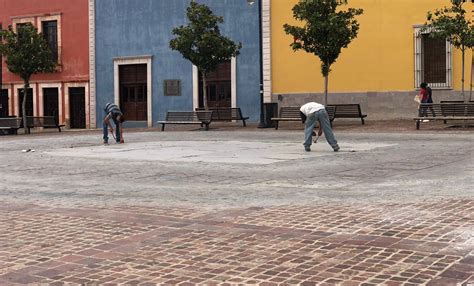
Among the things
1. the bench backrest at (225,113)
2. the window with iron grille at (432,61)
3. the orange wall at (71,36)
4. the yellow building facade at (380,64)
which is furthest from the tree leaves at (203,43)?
the orange wall at (71,36)

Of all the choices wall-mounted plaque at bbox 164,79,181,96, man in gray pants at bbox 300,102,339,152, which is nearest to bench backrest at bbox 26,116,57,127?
wall-mounted plaque at bbox 164,79,181,96

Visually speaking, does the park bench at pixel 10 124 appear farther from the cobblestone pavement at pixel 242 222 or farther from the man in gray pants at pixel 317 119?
the man in gray pants at pixel 317 119

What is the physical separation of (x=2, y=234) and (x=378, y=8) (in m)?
23.9

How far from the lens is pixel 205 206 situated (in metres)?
7.33

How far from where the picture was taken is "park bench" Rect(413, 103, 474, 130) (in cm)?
2061

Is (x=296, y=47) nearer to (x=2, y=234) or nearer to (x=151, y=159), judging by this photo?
(x=151, y=159)

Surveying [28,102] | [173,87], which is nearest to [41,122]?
[28,102]

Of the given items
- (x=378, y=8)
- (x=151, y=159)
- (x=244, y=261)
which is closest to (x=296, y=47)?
(x=378, y=8)

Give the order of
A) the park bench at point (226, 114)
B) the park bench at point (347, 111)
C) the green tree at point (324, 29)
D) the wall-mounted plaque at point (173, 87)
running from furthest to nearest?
the wall-mounted plaque at point (173, 87) → the park bench at point (226, 114) → the park bench at point (347, 111) → the green tree at point (324, 29)

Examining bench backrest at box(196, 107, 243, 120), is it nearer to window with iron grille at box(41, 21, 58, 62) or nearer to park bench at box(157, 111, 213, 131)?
park bench at box(157, 111, 213, 131)

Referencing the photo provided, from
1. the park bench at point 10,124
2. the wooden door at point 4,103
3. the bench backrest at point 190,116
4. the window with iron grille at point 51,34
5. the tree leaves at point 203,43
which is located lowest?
the park bench at point 10,124

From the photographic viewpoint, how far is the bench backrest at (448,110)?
20656mm

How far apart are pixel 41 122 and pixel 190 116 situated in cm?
778

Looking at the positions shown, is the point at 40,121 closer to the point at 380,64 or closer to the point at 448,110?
the point at 380,64
